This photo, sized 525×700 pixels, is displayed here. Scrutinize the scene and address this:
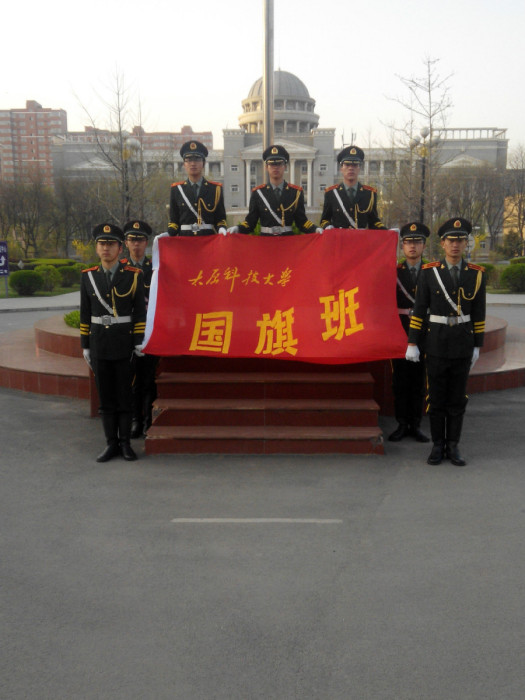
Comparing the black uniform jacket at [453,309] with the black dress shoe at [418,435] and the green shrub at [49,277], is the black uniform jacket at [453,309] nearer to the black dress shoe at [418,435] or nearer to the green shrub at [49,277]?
the black dress shoe at [418,435]

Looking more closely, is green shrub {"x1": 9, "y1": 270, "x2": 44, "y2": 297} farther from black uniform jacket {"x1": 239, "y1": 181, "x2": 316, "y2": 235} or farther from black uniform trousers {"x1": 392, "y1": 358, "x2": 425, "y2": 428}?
black uniform trousers {"x1": 392, "y1": 358, "x2": 425, "y2": 428}

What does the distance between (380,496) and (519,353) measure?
5913mm

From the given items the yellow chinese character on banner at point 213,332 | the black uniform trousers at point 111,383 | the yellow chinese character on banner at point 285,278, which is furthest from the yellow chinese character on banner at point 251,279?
the black uniform trousers at point 111,383

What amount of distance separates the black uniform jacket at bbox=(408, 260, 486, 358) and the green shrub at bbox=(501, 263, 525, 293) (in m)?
20.0

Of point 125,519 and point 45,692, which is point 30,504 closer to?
point 125,519

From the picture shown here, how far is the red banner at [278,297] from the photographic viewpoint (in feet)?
19.0

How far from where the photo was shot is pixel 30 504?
4.57m

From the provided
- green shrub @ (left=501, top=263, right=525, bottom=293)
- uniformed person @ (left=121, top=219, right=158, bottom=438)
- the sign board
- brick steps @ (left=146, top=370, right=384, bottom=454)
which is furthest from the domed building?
brick steps @ (left=146, top=370, right=384, bottom=454)

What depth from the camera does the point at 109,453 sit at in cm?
554

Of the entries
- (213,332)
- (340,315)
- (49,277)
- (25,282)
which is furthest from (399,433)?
(49,277)

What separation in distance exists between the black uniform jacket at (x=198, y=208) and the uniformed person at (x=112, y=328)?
4.35 ft

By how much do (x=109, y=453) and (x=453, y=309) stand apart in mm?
3257

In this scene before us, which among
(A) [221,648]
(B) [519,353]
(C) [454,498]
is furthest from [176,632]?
(B) [519,353]

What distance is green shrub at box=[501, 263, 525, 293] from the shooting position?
77.4ft
